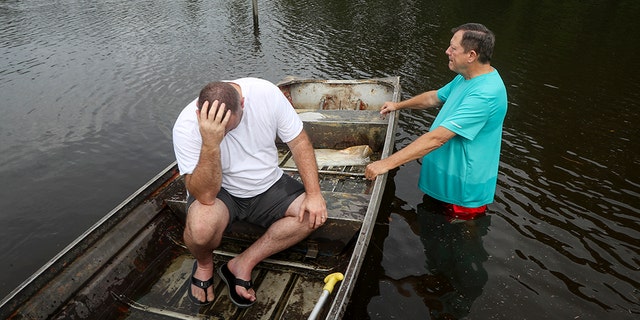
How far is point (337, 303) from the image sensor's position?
3170 mm

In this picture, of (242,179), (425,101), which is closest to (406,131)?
(425,101)

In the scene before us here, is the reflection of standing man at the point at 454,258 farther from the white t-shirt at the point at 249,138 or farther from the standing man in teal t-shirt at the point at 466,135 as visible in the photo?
the white t-shirt at the point at 249,138

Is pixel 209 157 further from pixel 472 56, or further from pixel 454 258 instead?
pixel 454 258

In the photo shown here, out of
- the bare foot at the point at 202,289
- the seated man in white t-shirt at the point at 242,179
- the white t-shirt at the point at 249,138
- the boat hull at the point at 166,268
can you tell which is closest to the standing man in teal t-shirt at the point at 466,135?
the boat hull at the point at 166,268

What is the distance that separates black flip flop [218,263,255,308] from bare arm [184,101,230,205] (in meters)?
0.81

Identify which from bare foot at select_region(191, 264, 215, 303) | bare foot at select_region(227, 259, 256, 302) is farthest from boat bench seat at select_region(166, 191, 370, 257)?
bare foot at select_region(191, 264, 215, 303)

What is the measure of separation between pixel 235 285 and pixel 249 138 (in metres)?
1.38

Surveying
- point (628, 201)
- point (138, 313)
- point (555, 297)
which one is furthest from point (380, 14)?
point (138, 313)

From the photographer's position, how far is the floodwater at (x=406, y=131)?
4.85 m

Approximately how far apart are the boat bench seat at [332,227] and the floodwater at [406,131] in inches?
35.1

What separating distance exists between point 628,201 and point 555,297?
2.69m

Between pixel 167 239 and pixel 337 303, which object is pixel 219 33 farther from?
pixel 337 303

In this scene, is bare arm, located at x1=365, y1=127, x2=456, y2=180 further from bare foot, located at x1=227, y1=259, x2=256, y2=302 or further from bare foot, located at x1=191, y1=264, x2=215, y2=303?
bare foot, located at x1=191, y1=264, x2=215, y2=303

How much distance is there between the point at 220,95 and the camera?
2998 mm
